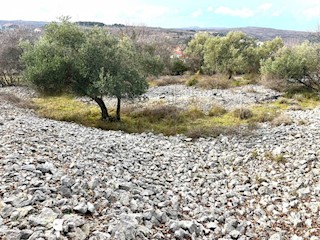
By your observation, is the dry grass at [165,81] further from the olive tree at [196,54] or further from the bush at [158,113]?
the bush at [158,113]

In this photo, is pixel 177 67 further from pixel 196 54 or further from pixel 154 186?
pixel 154 186

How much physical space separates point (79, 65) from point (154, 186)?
13053 millimetres

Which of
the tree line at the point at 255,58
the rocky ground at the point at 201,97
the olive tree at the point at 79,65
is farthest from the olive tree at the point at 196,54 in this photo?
the olive tree at the point at 79,65

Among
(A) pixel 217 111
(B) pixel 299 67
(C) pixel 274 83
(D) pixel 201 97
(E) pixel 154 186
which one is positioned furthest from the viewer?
(C) pixel 274 83

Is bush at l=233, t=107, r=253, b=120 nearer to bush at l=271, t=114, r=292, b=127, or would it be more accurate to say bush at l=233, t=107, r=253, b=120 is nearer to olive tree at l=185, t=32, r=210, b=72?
bush at l=271, t=114, r=292, b=127

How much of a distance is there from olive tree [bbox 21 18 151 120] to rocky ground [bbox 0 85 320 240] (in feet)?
15.1

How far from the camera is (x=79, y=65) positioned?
22109mm

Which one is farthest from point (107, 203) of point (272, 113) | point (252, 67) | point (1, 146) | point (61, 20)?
point (252, 67)

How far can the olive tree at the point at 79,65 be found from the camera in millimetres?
21891

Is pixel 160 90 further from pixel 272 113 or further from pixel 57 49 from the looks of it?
pixel 57 49

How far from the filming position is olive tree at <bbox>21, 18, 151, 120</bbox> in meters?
21.9

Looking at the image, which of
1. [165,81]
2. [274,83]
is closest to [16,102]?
[165,81]

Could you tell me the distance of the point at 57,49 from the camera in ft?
74.2

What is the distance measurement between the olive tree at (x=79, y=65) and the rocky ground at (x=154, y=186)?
181 inches
